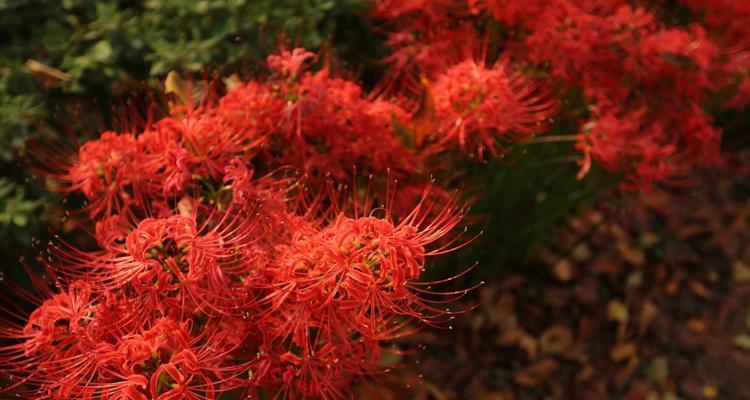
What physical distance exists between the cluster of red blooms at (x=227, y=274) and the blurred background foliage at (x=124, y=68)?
1.32ft

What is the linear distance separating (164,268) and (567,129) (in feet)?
5.62

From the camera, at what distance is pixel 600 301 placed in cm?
292

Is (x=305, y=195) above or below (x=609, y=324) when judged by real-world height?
above

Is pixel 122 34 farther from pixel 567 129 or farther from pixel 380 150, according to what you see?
pixel 567 129

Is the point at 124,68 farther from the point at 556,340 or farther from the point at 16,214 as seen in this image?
the point at 556,340

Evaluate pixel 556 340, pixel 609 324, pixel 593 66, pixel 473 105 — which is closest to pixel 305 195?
pixel 473 105

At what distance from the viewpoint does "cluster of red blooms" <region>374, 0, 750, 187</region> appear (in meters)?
2.14

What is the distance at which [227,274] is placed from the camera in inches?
55.6

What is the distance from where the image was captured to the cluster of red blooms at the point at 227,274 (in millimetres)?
1274

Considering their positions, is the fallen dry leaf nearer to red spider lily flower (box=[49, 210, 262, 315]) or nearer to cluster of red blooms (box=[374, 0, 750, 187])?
cluster of red blooms (box=[374, 0, 750, 187])

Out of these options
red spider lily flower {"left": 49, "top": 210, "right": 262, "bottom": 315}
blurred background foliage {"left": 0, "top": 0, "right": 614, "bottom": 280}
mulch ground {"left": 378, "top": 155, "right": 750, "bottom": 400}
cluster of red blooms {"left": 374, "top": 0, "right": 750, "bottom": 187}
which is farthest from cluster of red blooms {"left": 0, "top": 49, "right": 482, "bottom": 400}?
mulch ground {"left": 378, "top": 155, "right": 750, "bottom": 400}

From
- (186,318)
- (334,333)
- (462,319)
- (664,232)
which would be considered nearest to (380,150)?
(334,333)

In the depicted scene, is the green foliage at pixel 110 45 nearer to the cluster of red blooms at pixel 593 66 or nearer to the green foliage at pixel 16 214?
the green foliage at pixel 16 214

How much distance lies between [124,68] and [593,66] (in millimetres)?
1617
